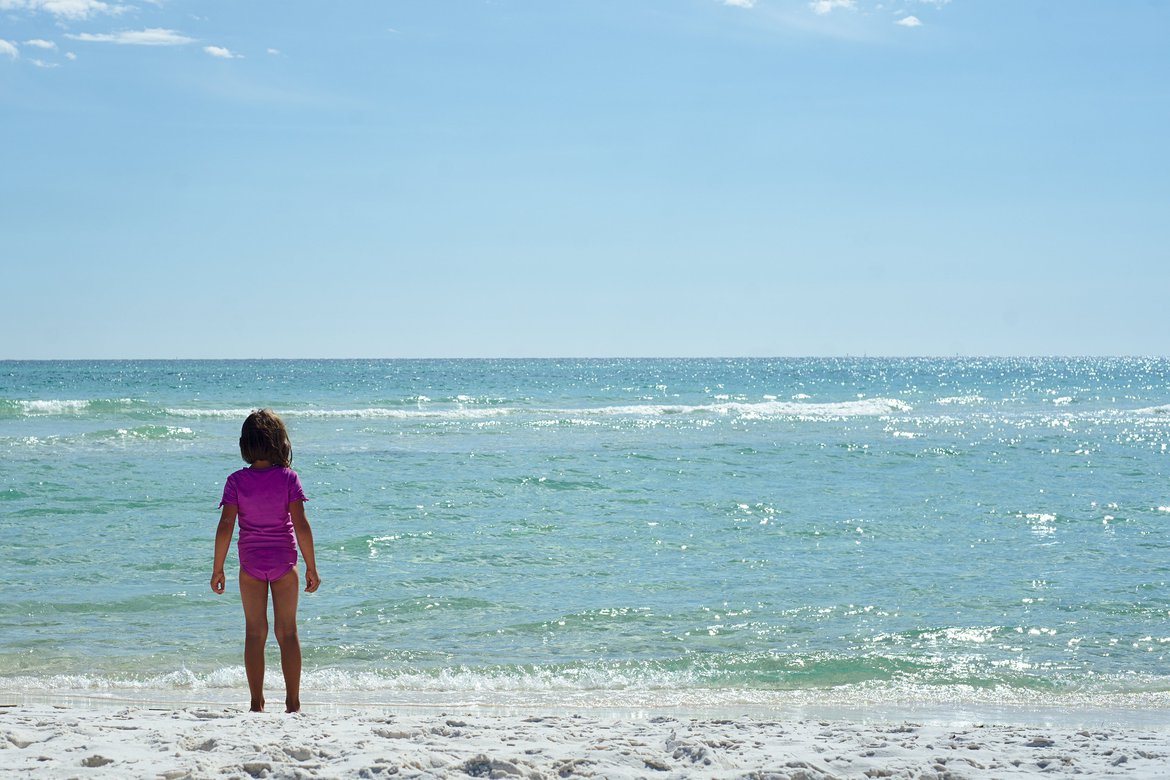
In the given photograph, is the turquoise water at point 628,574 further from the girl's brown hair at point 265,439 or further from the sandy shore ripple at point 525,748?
the girl's brown hair at point 265,439

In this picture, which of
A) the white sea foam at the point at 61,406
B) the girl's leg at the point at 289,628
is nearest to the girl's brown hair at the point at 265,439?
the girl's leg at the point at 289,628

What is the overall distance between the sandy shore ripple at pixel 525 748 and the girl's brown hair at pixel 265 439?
4.41 feet

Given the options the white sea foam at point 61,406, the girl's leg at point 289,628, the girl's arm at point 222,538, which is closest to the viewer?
the girl's arm at point 222,538

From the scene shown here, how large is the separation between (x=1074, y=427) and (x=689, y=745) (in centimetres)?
3246

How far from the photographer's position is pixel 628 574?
1048 centimetres

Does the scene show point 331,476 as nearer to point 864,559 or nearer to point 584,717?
point 864,559

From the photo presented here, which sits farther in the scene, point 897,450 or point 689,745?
point 897,450

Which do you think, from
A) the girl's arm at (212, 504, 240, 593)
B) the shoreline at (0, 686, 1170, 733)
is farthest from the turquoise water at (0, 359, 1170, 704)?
the girl's arm at (212, 504, 240, 593)

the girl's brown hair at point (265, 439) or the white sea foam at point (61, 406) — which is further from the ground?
the girl's brown hair at point (265, 439)

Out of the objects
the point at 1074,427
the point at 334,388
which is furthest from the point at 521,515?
the point at 334,388

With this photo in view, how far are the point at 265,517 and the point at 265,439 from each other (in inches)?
16.7

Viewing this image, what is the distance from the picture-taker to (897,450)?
Answer: 81.9ft

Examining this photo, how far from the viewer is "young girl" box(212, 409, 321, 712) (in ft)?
18.0

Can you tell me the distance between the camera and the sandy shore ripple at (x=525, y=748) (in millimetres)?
4605
